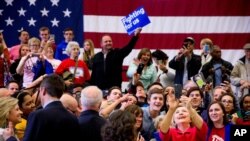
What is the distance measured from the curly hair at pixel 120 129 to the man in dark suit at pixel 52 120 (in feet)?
2.65

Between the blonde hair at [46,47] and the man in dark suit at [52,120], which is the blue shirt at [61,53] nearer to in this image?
the blonde hair at [46,47]

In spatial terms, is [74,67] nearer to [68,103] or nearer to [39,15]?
[39,15]

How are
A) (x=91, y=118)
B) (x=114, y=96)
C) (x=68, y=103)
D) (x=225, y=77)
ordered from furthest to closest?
1. (x=225, y=77)
2. (x=114, y=96)
3. (x=68, y=103)
4. (x=91, y=118)

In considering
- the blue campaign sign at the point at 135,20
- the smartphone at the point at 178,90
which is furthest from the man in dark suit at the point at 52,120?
the blue campaign sign at the point at 135,20

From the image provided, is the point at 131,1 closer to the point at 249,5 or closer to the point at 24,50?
the point at 249,5

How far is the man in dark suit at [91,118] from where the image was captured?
8141mm

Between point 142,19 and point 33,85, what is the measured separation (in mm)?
2522

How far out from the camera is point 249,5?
1675cm

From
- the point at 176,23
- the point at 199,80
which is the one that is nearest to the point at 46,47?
the point at 199,80

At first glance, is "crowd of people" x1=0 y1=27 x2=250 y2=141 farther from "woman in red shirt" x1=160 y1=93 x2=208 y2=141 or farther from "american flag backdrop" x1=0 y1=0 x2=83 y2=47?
"american flag backdrop" x1=0 y1=0 x2=83 y2=47

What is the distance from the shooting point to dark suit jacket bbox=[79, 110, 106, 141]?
814 centimetres

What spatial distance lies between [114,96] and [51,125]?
3.42 m

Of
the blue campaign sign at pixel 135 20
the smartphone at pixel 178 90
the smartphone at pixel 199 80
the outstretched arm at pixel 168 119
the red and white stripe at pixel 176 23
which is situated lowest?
the outstretched arm at pixel 168 119

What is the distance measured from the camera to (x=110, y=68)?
13.6 meters
